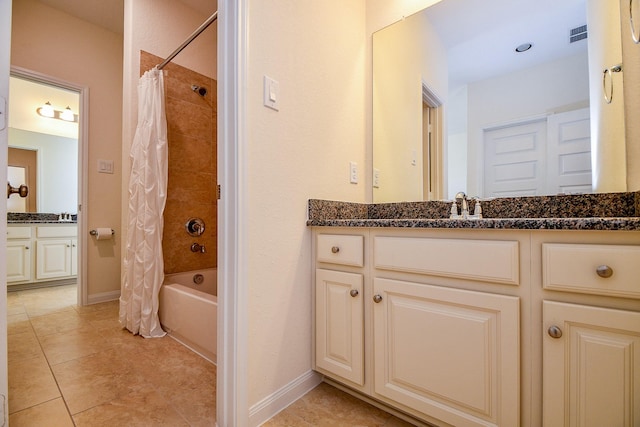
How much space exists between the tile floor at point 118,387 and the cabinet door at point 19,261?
1.56 metres

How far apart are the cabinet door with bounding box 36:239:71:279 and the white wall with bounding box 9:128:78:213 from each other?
A: 76 centimetres

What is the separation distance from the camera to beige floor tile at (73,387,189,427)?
3.70 feet

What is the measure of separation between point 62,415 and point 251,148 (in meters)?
1.33

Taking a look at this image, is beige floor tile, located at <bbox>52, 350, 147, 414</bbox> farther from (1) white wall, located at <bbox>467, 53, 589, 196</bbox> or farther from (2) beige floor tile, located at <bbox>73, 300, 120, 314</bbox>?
(1) white wall, located at <bbox>467, 53, 589, 196</bbox>

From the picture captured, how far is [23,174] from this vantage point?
3.93 m

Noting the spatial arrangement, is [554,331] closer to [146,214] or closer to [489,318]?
[489,318]

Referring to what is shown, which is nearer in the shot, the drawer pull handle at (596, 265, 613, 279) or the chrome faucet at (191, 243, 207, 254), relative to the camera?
the drawer pull handle at (596, 265, 613, 279)

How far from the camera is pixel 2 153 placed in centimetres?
87

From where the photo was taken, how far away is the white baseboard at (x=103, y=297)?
2.69 meters

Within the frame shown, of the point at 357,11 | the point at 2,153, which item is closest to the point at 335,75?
the point at 357,11

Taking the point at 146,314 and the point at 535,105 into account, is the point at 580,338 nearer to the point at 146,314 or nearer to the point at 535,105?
the point at 535,105

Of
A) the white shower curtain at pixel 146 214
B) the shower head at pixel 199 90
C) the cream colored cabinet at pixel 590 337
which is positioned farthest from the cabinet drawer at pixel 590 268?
the shower head at pixel 199 90

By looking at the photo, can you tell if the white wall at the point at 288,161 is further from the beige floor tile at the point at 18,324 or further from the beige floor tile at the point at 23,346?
the beige floor tile at the point at 18,324

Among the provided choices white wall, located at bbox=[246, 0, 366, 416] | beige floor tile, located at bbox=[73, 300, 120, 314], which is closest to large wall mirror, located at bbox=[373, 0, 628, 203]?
white wall, located at bbox=[246, 0, 366, 416]
